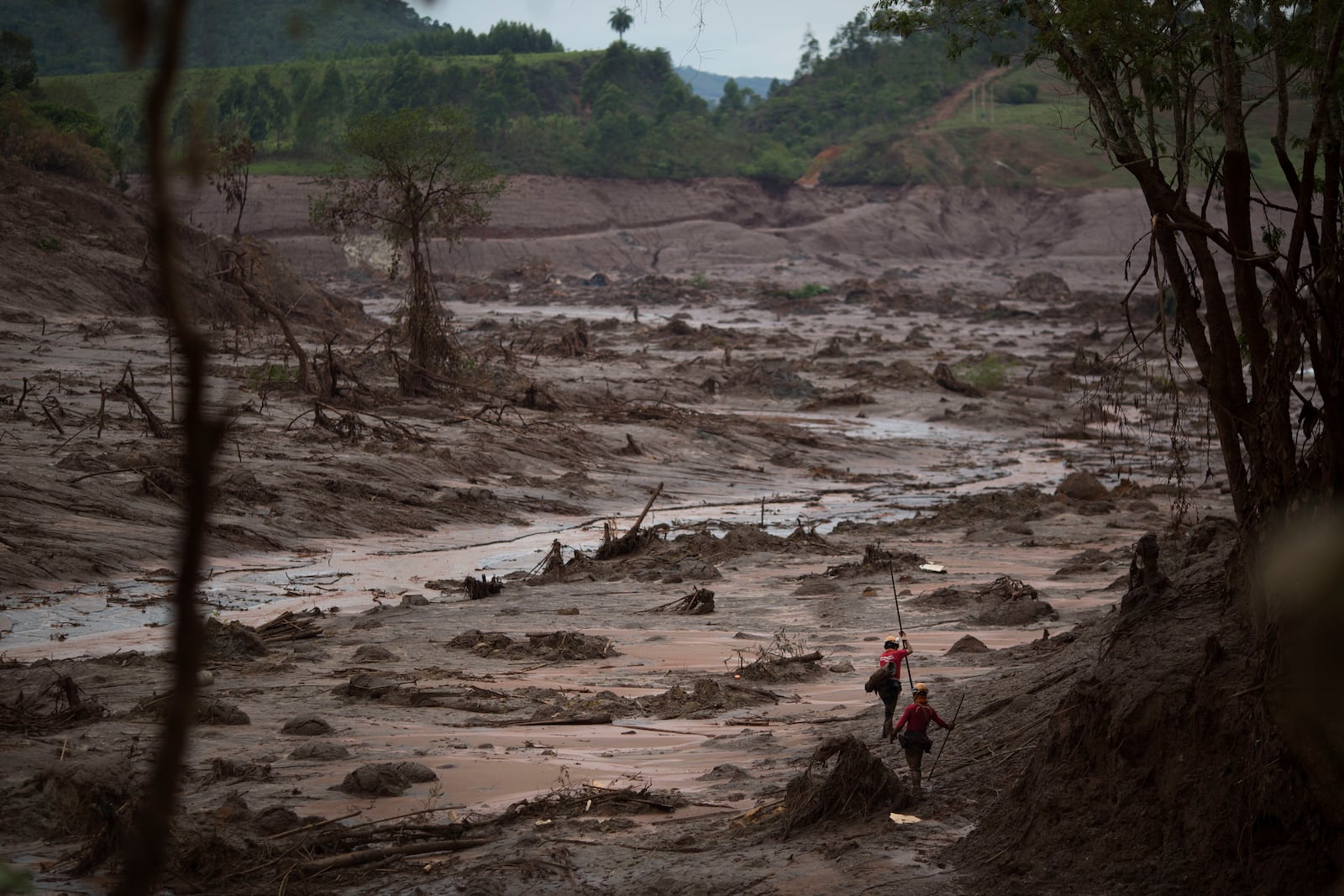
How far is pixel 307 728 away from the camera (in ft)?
20.5

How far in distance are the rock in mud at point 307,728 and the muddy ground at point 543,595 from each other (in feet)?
0.07

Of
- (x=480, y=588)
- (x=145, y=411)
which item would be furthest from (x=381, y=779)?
(x=145, y=411)

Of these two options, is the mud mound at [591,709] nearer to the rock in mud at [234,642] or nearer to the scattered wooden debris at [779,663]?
the scattered wooden debris at [779,663]

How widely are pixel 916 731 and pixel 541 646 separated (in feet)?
13.6

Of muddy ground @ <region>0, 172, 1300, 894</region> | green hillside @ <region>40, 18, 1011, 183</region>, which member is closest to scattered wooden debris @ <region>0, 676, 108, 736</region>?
muddy ground @ <region>0, 172, 1300, 894</region>

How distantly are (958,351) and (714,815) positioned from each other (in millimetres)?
30816

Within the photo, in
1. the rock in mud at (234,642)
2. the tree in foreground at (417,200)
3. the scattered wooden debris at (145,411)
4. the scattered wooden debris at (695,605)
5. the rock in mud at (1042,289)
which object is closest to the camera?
the rock in mud at (234,642)

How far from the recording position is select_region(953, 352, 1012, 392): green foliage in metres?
28.4

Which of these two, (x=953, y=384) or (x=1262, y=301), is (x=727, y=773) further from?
(x=953, y=384)

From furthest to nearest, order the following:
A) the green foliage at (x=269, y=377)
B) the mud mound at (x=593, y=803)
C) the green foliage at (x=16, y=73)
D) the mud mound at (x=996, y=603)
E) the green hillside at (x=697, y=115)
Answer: the green hillside at (x=697, y=115) → the green foliage at (x=16, y=73) → the green foliage at (x=269, y=377) → the mud mound at (x=996, y=603) → the mud mound at (x=593, y=803)

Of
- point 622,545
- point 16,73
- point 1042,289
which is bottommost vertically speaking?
point 622,545

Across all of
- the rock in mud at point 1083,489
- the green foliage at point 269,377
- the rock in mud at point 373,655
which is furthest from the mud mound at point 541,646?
the green foliage at point 269,377

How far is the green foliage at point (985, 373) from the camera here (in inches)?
1118

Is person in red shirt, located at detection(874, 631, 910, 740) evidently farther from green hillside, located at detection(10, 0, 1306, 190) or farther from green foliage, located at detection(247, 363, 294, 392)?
green hillside, located at detection(10, 0, 1306, 190)
